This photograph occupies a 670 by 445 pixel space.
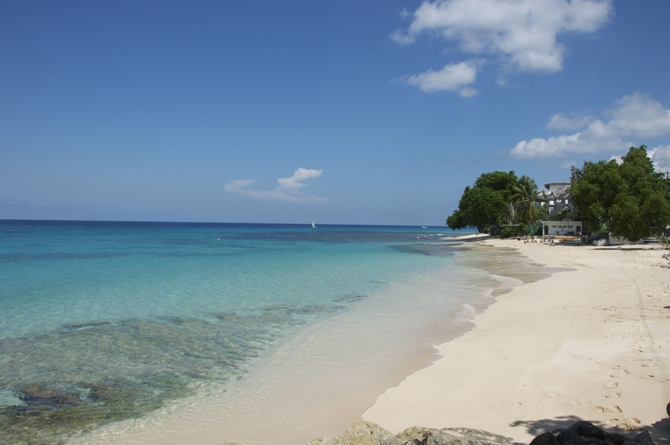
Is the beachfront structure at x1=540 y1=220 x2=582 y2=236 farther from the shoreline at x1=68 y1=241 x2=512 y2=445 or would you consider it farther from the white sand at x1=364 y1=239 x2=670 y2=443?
the shoreline at x1=68 y1=241 x2=512 y2=445

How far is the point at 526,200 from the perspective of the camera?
199 feet

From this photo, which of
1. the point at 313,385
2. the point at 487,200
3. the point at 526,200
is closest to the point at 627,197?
the point at 526,200

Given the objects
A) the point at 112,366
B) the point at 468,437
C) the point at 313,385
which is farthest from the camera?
the point at 112,366

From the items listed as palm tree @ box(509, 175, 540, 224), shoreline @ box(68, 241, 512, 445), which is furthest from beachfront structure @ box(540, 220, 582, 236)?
shoreline @ box(68, 241, 512, 445)

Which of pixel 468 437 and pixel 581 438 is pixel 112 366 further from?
pixel 581 438

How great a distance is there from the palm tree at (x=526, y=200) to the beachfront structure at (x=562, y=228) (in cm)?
264

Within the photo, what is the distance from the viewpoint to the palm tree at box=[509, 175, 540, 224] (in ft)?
199

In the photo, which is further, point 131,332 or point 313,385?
point 131,332

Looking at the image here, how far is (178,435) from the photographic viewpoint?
18.6 ft

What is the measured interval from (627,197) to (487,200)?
103 feet

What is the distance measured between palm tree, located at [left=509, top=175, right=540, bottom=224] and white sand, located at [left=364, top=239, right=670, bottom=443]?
51.2m

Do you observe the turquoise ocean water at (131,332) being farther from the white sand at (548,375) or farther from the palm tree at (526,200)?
the palm tree at (526,200)

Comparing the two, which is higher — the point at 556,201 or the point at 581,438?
the point at 556,201

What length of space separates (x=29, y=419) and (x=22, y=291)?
13749 millimetres
